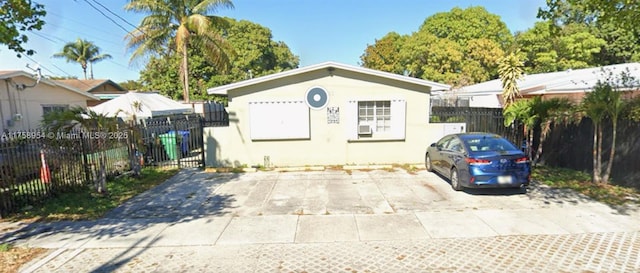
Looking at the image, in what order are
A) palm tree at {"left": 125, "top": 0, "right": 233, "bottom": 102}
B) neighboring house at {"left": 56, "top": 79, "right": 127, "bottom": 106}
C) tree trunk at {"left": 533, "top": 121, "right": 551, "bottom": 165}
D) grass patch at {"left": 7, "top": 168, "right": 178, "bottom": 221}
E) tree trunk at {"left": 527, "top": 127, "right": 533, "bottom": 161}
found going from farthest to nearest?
neighboring house at {"left": 56, "top": 79, "right": 127, "bottom": 106} < palm tree at {"left": 125, "top": 0, "right": 233, "bottom": 102} < tree trunk at {"left": 527, "top": 127, "right": 533, "bottom": 161} < tree trunk at {"left": 533, "top": 121, "right": 551, "bottom": 165} < grass patch at {"left": 7, "top": 168, "right": 178, "bottom": 221}

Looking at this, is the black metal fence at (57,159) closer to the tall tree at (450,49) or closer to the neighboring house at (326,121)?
the neighboring house at (326,121)

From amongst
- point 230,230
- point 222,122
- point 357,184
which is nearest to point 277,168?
point 222,122

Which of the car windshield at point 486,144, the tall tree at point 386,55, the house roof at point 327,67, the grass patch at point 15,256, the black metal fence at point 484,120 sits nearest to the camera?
the grass patch at point 15,256

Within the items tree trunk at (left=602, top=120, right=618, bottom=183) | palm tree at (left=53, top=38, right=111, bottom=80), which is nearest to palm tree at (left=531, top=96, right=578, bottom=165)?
tree trunk at (left=602, top=120, right=618, bottom=183)

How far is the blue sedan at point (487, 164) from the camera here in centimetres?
688

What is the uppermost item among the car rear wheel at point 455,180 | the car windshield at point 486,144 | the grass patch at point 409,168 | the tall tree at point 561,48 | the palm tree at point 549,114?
the tall tree at point 561,48

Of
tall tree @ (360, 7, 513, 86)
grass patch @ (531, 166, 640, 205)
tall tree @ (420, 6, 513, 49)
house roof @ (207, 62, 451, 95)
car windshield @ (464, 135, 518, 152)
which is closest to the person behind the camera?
grass patch @ (531, 166, 640, 205)

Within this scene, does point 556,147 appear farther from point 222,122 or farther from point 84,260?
point 84,260

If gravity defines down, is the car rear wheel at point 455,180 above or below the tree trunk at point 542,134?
below

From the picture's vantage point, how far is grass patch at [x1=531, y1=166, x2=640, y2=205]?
6.73 m

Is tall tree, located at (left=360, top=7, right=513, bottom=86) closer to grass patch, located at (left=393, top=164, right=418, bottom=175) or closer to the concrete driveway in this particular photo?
grass patch, located at (left=393, top=164, right=418, bottom=175)

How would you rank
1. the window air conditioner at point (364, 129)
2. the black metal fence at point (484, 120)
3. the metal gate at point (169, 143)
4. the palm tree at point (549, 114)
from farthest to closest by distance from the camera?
the black metal fence at point (484, 120) → the metal gate at point (169, 143) → the window air conditioner at point (364, 129) → the palm tree at point (549, 114)

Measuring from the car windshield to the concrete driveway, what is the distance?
1.05 m

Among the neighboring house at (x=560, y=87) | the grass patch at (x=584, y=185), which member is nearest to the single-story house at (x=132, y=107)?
the grass patch at (x=584, y=185)
